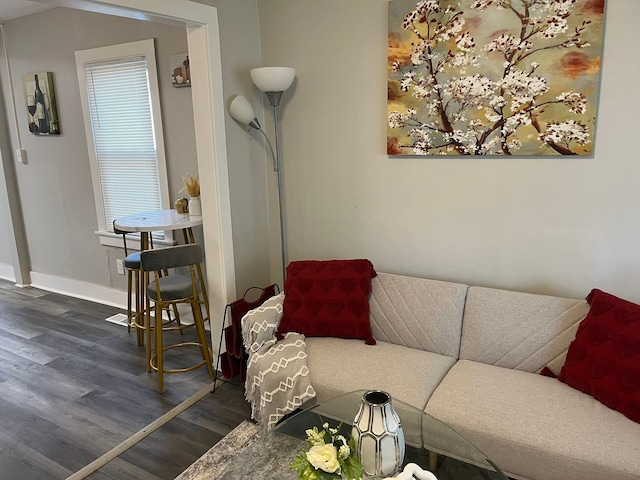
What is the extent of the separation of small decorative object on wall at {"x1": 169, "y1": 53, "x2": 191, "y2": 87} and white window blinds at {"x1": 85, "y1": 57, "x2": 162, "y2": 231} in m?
0.30

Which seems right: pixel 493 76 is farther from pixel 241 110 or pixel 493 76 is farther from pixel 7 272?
pixel 7 272

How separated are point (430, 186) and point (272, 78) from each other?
3.62 feet

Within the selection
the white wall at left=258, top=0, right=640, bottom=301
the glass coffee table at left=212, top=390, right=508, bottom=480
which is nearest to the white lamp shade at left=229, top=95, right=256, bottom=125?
the white wall at left=258, top=0, right=640, bottom=301

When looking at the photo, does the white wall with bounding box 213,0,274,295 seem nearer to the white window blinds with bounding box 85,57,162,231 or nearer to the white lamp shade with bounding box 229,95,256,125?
the white lamp shade with bounding box 229,95,256,125

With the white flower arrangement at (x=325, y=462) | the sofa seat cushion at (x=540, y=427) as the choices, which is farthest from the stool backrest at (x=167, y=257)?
the white flower arrangement at (x=325, y=462)

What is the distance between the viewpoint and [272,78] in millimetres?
2705

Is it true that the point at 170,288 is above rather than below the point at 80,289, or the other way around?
above

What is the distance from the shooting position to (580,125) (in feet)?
7.23

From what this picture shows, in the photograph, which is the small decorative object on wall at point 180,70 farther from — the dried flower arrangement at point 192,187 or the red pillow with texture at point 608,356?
the red pillow with texture at point 608,356

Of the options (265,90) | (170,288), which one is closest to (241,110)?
(265,90)

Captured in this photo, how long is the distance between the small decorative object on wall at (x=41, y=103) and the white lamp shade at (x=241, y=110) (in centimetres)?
225

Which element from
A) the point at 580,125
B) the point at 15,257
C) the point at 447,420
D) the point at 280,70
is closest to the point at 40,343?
the point at 15,257

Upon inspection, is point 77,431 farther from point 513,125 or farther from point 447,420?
point 513,125

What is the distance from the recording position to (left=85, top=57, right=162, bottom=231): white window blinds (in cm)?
360
